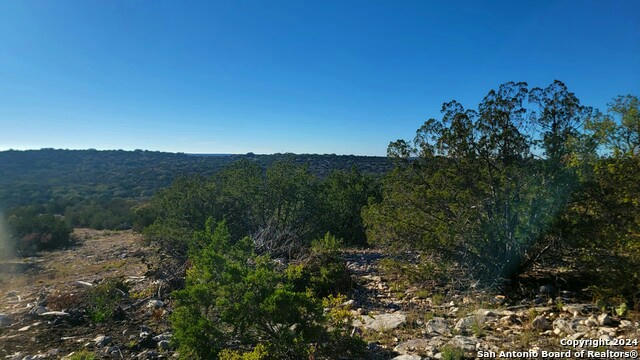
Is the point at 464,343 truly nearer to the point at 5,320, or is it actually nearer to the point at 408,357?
the point at 408,357

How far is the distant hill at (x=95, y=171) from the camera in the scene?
4131 centimetres

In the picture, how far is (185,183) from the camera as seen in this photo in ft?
44.0

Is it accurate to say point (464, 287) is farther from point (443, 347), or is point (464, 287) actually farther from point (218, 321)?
point (218, 321)

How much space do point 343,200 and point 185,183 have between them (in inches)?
249

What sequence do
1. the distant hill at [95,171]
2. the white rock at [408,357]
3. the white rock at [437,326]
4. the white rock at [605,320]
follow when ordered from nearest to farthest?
the white rock at [408,357], the white rock at [605,320], the white rock at [437,326], the distant hill at [95,171]

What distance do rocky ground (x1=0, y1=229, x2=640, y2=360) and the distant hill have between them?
23.2 m

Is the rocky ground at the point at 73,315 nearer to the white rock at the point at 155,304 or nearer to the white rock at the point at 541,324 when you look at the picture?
the white rock at the point at 155,304

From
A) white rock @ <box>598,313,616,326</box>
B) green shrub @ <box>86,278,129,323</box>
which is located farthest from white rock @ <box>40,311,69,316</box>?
white rock @ <box>598,313,616,326</box>

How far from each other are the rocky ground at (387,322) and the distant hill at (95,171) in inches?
912

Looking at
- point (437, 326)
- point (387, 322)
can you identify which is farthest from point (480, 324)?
point (387, 322)

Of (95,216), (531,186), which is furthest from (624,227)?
(95,216)

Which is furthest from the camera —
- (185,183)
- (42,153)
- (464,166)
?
(42,153)

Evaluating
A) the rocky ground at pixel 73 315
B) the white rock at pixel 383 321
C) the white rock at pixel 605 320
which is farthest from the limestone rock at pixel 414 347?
the rocky ground at pixel 73 315

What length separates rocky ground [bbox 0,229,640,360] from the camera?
14.3 ft
